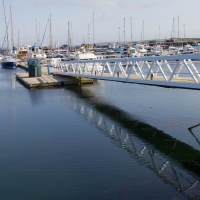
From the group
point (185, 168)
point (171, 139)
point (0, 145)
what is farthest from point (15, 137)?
point (185, 168)

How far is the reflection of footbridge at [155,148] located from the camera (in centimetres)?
953

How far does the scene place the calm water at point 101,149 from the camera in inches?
362

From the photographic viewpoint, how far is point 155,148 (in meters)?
12.5

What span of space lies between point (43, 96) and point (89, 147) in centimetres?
1322

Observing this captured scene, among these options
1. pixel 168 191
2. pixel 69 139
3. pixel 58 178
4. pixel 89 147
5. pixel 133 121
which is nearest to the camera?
pixel 168 191

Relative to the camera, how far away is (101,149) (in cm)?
1252

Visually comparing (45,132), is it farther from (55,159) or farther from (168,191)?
(168,191)

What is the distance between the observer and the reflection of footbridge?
31.3ft

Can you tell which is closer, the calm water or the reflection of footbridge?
the calm water

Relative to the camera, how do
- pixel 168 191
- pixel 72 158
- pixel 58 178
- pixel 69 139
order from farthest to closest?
1. pixel 69 139
2. pixel 72 158
3. pixel 58 178
4. pixel 168 191

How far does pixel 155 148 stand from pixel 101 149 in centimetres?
206

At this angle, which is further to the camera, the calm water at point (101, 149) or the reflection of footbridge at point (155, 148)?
the reflection of footbridge at point (155, 148)

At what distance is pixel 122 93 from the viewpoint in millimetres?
25734

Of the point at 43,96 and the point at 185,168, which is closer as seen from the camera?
the point at 185,168
